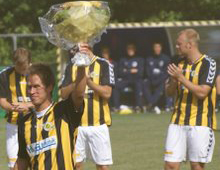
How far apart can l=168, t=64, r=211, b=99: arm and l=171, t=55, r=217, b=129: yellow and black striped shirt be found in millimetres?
94

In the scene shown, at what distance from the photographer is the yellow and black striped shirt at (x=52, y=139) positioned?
21.5 feet

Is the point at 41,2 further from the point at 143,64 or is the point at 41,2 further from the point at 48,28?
the point at 48,28

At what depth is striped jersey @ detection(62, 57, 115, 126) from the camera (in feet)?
32.5

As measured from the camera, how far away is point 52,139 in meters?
6.59

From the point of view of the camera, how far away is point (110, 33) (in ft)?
82.4

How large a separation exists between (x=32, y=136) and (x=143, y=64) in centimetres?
1828

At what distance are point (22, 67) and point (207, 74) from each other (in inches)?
94.8

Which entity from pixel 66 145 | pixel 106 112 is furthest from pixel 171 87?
pixel 66 145

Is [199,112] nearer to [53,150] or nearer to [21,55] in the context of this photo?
[21,55]

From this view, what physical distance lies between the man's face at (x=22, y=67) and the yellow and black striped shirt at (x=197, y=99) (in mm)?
1954

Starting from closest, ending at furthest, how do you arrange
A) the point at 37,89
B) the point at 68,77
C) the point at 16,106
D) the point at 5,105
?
the point at 37,89
the point at 16,106
the point at 68,77
the point at 5,105

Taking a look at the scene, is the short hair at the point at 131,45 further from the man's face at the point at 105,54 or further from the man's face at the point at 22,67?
the man's face at the point at 22,67

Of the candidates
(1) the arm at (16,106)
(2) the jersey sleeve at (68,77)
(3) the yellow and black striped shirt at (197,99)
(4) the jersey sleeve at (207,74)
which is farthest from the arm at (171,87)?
(1) the arm at (16,106)

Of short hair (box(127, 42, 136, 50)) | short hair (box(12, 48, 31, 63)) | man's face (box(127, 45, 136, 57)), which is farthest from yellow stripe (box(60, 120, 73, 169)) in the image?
short hair (box(127, 42, 136, 50))
